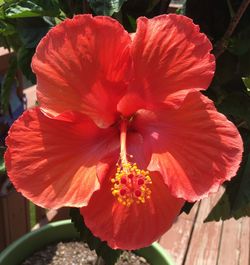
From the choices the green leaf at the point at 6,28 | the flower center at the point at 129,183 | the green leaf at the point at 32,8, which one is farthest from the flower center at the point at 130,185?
the green leaf at the point at 6,28

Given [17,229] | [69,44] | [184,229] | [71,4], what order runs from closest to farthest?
[69,44], [71,4], [17,229], [184,229]

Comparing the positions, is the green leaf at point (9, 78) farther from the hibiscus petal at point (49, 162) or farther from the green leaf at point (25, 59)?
the hibiscus petal at point (49, 162)

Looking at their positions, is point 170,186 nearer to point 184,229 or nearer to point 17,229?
point 17,229

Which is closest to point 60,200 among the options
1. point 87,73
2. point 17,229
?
point 87,73

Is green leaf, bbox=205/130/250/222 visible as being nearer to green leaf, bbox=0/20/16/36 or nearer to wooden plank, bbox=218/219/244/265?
green leaf, bbox=0/20/16/36

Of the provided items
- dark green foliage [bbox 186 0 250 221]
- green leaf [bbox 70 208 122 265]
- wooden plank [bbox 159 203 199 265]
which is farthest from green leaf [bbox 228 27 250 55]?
wooden plank [bbox 159 203 199 265]

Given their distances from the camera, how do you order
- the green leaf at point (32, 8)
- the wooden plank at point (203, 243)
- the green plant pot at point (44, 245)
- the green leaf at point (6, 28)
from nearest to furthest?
1. the green leaf at point (32, 8)
2. the green leaf at point (6, 28)
3. the green plant pot at point (44, 245)
4. the wooden plank at point (203, 243)
